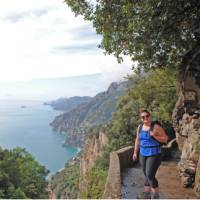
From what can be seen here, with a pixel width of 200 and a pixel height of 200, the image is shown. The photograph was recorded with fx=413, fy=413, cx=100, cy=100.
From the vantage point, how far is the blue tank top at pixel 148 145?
8508 mm

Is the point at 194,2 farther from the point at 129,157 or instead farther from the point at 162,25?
the point at 129,157

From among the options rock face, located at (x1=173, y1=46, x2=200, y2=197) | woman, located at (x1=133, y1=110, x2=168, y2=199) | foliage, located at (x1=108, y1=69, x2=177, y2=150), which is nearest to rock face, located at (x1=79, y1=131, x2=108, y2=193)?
foliage, located at (x1=108, y1=69, x2=177, y2=150)

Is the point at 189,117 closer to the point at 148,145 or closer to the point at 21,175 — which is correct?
the point at 148,145

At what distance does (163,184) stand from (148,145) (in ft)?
13.1

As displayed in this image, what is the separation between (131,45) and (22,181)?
32897mm

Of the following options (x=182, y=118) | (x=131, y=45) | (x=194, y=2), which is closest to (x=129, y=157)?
(x=182, y=118)

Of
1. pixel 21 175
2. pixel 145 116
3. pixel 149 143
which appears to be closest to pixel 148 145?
pixel 149 143

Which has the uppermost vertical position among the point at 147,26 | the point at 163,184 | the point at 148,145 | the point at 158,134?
the point at 147,26

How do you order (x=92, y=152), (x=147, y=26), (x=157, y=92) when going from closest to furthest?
(x=147, y=26) < (x=157, y=92) < (x=92, y=152)

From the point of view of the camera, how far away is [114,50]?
14.3 m

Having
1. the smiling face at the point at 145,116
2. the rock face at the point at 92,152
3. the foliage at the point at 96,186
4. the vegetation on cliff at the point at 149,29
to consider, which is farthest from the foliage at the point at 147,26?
the rock face at the point at 92,152

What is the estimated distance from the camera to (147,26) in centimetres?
1119

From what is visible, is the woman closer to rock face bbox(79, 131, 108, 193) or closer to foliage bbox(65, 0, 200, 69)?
foliage bbox(65, 0, 200, 69)

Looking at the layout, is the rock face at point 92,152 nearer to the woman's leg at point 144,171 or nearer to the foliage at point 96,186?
the foliage at point 96,186
